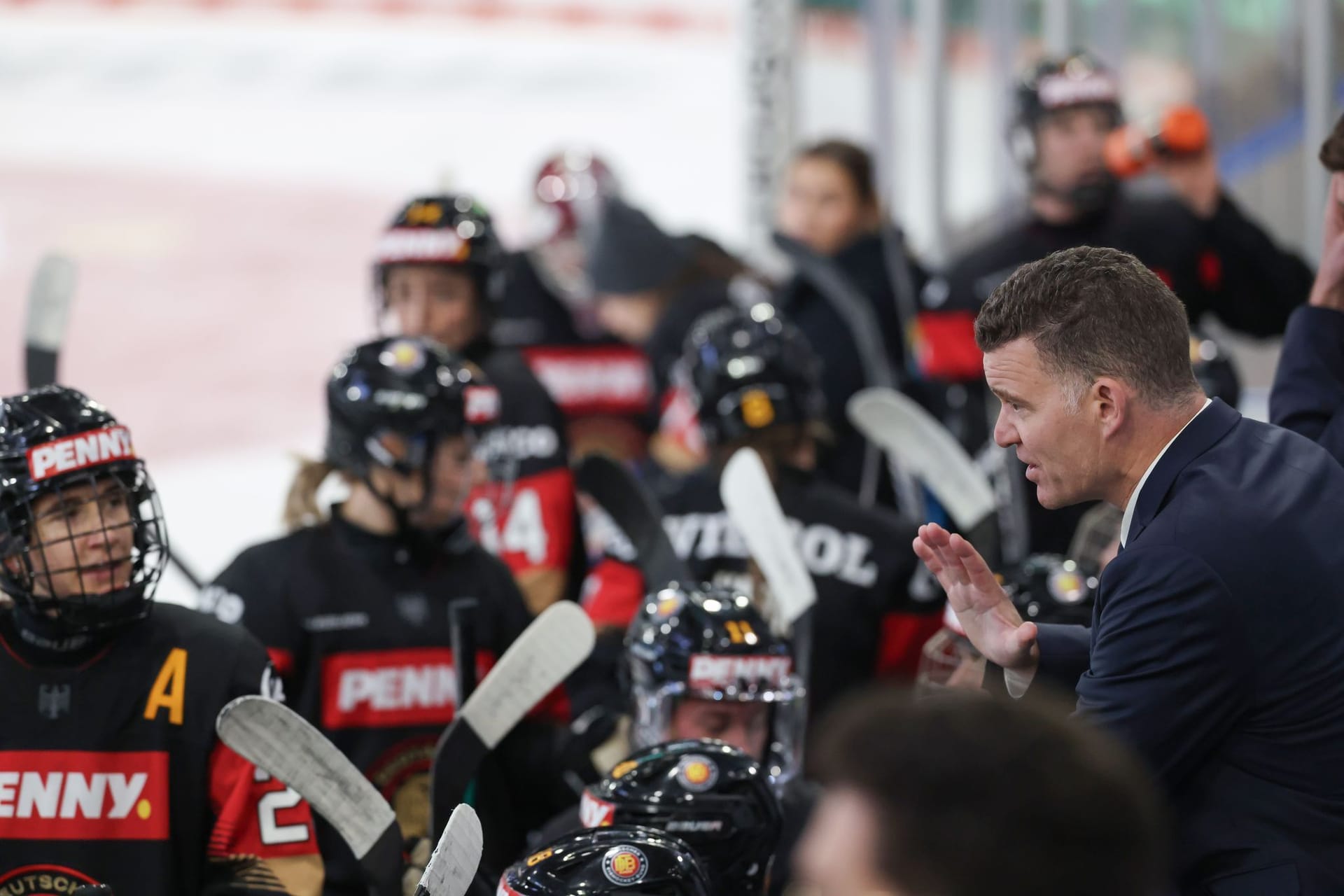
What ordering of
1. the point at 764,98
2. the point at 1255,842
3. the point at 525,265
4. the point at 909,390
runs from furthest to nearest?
the point at 764,98
the point at 525,265
the point at 909,390
the point at 1255,842

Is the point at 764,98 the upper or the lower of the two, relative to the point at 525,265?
upper

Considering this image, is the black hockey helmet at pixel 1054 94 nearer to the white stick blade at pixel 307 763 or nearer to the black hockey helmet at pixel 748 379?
the black hockey helmet at pixel 748 379

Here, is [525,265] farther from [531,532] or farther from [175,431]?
[175,431]

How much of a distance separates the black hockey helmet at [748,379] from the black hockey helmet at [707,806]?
113 cm

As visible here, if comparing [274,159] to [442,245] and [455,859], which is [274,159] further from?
[455,859]

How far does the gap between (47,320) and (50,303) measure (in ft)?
0.15

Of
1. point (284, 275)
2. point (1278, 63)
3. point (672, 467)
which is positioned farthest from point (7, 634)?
point (284, 275)

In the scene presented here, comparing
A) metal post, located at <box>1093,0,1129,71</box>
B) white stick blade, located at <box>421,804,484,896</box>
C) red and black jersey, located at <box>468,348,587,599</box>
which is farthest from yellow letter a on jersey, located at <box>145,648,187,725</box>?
metal post, located at <box>1093,0,1129,71</box>

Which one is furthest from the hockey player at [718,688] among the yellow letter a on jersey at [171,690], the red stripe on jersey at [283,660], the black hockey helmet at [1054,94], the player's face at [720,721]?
the black hockey helmet at [1054,94]

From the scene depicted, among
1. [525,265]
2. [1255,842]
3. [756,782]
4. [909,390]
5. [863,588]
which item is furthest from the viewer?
[525,265]

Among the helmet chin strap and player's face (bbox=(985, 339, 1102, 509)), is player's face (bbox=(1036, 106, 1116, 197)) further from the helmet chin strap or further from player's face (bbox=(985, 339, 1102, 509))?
player's face (bbox=(985, 339, 1102, 509))

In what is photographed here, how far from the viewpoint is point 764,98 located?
7152 millimetres

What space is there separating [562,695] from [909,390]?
1811mm

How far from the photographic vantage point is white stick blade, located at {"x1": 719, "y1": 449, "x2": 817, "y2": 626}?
3.00m
